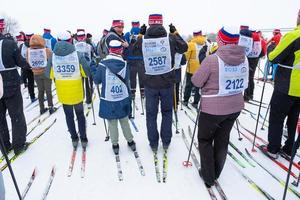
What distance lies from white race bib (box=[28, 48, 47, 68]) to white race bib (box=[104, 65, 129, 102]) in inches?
138

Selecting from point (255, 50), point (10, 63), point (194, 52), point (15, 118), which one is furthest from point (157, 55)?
point (255, 50)

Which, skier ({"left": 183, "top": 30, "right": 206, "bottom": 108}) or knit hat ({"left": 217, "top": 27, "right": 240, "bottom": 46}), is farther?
skier ({"left": 183, "top": 30, "right": 206, "bottom": 108})

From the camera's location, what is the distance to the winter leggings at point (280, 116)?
13.2 feet

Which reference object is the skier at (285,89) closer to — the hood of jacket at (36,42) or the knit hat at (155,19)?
the knit hat at (155,19)

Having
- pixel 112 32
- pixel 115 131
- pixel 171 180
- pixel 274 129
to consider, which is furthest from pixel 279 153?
pixel 112 32

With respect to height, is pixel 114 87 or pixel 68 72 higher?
pixel 68 72

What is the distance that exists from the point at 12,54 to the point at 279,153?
5.18 m

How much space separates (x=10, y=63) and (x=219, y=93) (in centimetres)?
370

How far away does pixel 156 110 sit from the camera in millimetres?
4469

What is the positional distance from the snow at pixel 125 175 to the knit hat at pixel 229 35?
2103 millimetres

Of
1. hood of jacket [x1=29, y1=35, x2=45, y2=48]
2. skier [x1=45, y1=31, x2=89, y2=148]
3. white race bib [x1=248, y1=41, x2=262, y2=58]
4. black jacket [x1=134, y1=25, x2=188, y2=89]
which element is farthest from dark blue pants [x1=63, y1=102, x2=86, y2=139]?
white race bib [x1=248, y1=41, x2=262, y2=58]

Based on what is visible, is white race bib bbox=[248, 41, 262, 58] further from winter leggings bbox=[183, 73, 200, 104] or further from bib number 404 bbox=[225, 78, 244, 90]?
bib number 404 bbox=[225, 78, 244, 90]

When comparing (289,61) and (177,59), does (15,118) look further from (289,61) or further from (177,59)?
(289,61)

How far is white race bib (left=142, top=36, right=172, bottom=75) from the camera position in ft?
13.5
